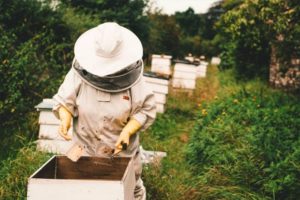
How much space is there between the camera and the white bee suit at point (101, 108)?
3342 mm

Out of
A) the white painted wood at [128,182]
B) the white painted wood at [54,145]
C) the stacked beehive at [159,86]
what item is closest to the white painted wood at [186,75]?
the stacked beehive at [159,86]

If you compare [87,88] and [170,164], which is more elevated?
[87,88]

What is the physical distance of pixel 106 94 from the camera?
3305 millimetres

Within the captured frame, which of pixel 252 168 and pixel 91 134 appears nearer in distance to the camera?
pixel 91 134

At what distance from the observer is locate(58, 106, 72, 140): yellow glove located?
325 centimetres

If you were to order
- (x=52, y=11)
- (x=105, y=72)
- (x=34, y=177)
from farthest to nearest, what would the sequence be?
(x=52, y=11), (x=105, y=72), (x=34, y=177)

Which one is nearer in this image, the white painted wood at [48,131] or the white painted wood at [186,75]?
the white painted wood at [48,131]

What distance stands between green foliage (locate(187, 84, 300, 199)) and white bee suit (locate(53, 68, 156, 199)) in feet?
4.62

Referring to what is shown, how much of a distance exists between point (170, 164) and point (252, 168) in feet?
Answer: 4.69

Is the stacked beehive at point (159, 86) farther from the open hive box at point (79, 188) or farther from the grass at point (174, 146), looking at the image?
the open hive box at point (79, 188)

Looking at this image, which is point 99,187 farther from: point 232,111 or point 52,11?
point 52,11

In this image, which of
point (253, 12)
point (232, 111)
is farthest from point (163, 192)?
point (253, 12)

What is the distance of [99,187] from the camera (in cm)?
247

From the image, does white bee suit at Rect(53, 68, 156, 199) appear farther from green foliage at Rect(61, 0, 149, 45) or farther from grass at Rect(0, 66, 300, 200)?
green foliage at Rect(61, 0, 149, 45)
